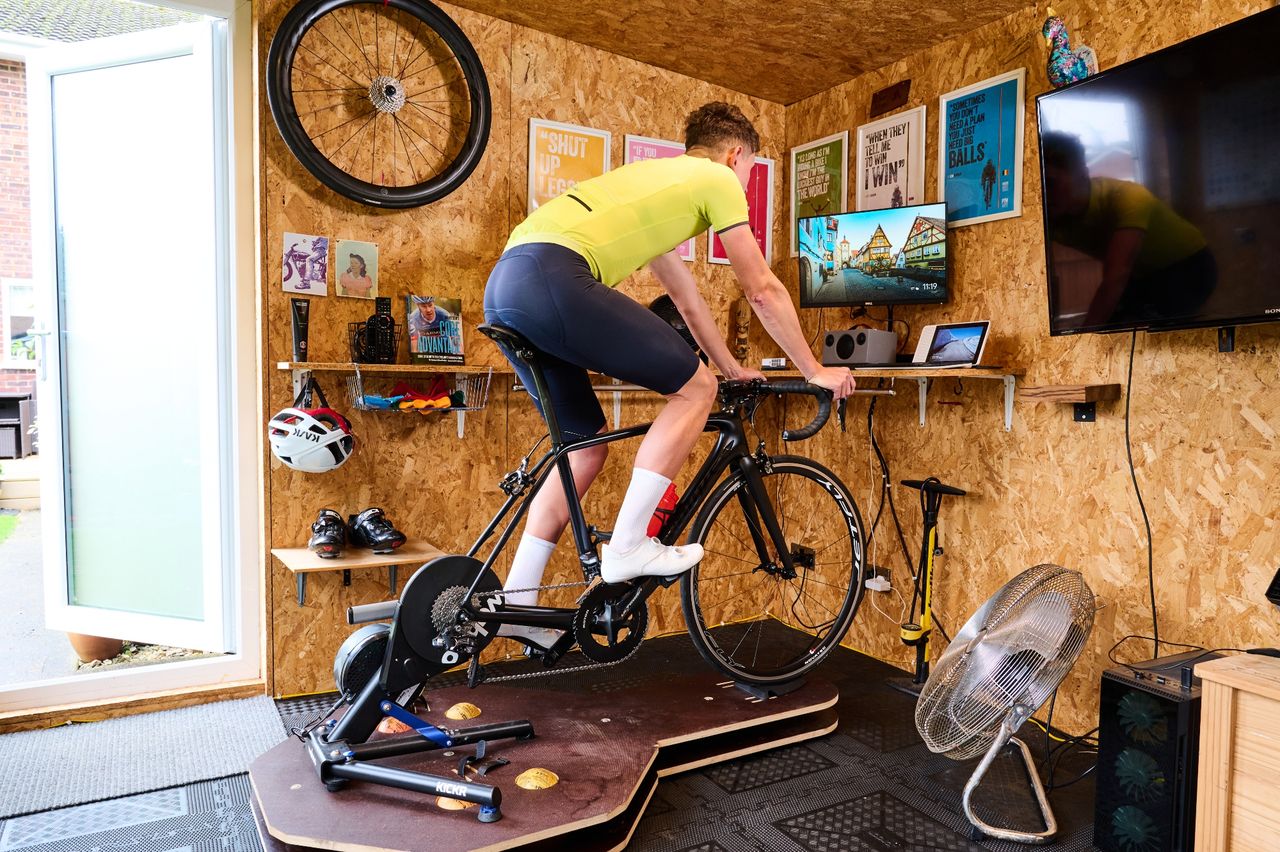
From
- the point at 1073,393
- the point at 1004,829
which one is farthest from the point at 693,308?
the point at 1004,829

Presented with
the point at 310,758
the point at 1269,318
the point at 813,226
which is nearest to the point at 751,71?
the point at 813,226

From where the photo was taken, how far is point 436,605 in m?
2.12

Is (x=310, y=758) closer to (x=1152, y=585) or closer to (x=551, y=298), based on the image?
(x=551, y=298)

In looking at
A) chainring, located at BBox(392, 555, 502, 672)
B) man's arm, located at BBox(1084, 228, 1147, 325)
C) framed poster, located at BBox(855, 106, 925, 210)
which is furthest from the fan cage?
framed poster, located at BBox(855, 106, 925, 210)

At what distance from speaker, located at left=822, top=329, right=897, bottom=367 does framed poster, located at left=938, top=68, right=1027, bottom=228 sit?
505 millimetres

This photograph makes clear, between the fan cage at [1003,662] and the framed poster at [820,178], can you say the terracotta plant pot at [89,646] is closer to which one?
the fan cage at [1003,662]

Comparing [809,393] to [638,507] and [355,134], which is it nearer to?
[638,507]

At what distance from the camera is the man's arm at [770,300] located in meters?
Result: 2.23

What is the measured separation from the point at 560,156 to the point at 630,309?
1.44 metres

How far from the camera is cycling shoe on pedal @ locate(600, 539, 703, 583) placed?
2219mm

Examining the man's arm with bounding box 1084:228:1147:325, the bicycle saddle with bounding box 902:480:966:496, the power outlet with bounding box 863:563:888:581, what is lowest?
the power outlet with bounding box 863:563:888:581

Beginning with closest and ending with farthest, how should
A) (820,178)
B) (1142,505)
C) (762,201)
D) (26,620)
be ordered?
(1142,505)
(26,620)
(820,178)
(762,201)

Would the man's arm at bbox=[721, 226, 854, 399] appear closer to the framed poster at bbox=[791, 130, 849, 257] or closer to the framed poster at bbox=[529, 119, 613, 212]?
the framed poster at bbox=[529, 119, 613, 212]

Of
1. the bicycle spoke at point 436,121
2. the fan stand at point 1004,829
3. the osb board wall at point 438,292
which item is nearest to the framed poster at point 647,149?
the osb board wall at point 438,292
